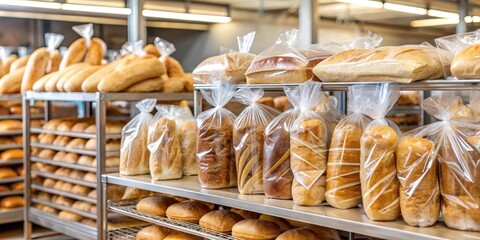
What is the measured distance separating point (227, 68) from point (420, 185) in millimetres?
975

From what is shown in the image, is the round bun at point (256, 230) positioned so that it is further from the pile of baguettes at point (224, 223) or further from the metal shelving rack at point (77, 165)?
the metal shelving rack at point (77, 165)

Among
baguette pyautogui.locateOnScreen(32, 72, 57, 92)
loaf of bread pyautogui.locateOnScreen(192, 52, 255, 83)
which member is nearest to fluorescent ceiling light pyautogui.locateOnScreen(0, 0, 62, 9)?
baguette pyautogui.locateOnScreen(32, 72, 57, 92)

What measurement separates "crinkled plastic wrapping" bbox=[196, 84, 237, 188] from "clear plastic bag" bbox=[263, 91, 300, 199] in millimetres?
251

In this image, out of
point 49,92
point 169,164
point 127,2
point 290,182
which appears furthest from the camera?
point 127,2

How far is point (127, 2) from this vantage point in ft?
17.1

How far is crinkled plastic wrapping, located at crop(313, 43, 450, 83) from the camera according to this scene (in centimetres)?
164

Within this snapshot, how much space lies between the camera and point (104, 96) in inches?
119

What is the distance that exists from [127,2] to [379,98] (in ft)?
12.9

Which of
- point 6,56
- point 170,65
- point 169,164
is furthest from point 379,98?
point 6,56

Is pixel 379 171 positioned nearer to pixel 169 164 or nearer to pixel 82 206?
pixel 169 164

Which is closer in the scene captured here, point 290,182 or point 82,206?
point 290,182

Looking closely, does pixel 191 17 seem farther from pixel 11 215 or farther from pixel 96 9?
pixel 11 215

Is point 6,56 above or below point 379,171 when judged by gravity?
above

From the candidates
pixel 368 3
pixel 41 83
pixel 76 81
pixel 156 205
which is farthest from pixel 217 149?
pixel 368 3
